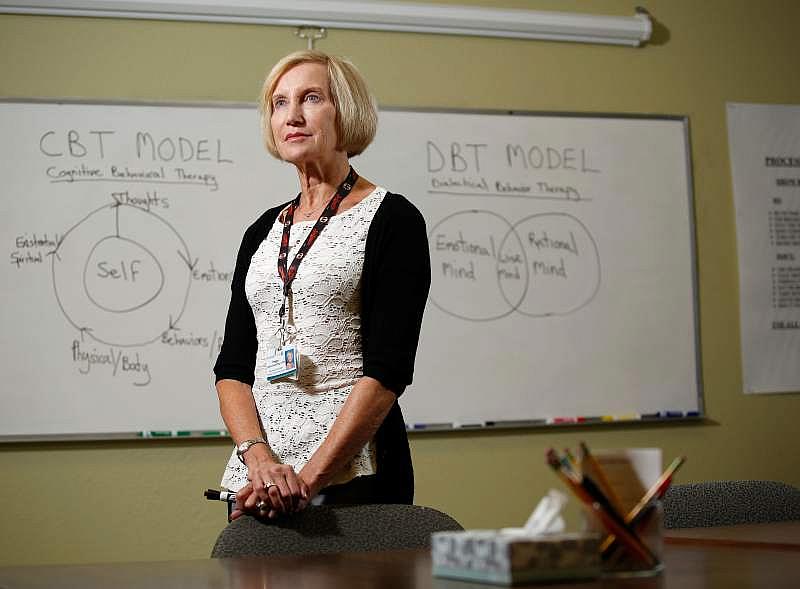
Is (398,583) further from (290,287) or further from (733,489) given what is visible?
(733,489)

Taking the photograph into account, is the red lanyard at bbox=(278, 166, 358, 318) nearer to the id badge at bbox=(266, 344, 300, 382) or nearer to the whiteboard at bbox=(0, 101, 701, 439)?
the id badge at bbox=(266, 344, 300, 382)

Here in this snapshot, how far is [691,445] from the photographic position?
156 inches

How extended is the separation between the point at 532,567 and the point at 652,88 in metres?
3.42

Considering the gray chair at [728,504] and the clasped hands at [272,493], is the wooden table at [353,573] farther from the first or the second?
the gray chair at [728,504]

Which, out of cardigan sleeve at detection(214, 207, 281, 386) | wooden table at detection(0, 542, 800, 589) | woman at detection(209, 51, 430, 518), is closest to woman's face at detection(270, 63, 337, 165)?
woman at detection(209, 51, 430, 518)

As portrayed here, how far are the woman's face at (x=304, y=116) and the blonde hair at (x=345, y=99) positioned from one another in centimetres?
1

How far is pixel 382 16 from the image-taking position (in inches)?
149

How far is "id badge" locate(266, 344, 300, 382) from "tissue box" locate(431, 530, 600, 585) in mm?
972

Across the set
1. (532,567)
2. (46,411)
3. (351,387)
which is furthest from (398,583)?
(46,411)

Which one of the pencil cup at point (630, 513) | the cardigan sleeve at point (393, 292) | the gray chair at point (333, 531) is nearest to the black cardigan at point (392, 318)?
the cardigan sleeve at point (393, 292)

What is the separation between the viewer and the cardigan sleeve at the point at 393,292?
1.93m

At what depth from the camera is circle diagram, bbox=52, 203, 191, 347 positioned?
3.48 m

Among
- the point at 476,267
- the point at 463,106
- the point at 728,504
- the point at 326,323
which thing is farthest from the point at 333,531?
the point at 463,106

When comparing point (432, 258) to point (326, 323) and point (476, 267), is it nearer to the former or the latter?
point (476, 267)
